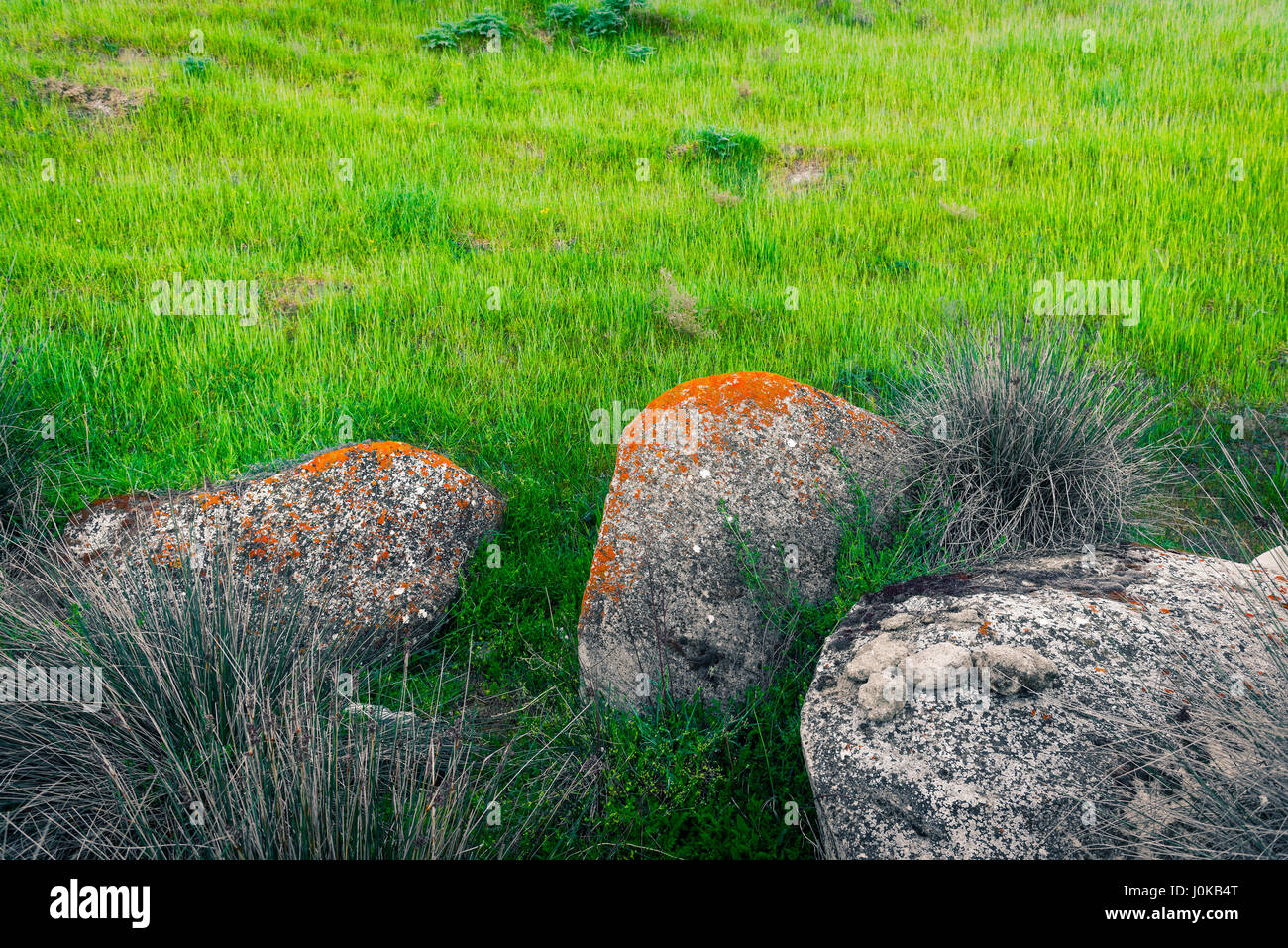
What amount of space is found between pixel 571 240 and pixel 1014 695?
516 centimetres

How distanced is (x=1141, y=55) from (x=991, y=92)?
2.45m

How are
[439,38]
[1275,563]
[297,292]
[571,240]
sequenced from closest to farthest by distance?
[1275,563] → [297,292] → [571,240] → [439,38]

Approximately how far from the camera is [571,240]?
20.9 feet

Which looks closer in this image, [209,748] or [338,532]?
[209,748]

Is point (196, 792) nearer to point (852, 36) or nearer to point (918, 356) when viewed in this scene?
point (918, 356)

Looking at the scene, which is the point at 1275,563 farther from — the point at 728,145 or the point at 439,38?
the point at 439,38

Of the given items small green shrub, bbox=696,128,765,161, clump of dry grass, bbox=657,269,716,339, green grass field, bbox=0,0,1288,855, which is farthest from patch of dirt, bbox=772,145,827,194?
clump of dry grass, bbox=657,269,716,339

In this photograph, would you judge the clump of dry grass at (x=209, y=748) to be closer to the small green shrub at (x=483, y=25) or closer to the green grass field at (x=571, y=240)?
the green grass field at (x=571, y=240)

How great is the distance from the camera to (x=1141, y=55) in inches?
382

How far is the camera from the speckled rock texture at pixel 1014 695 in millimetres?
2115

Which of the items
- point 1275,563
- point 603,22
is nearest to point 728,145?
point 603,22

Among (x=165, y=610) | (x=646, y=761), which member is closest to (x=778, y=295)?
(x=646, y=761)

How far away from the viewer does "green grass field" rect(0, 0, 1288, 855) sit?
12.3 ft

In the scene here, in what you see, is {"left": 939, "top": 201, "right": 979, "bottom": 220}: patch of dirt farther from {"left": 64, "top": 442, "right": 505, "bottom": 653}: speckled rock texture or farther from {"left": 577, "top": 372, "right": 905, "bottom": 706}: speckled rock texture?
{"left": 64, "top": 442, "right": 505, "bottom": 653}: speckled rock texture
